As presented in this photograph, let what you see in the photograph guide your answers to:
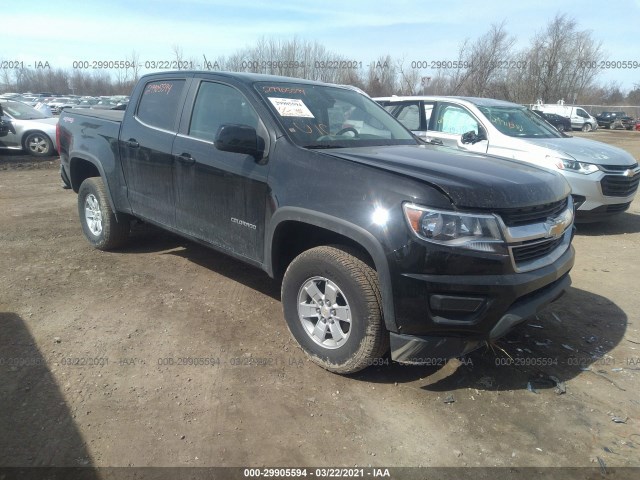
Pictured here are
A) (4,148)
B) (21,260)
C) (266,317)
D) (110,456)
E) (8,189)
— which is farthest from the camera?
(4,148)

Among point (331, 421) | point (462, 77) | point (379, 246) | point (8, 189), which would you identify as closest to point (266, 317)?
point (331, 421)

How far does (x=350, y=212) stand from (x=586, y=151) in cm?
537

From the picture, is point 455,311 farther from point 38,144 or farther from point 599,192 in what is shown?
point 38,144

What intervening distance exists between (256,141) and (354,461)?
2.10 metres

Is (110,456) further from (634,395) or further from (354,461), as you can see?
(634,395)

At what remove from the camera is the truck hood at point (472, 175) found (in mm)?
2633

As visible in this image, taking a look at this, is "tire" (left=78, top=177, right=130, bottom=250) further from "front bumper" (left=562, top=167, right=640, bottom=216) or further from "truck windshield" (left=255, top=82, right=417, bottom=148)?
"front bumper" (left=562, top=167, right=640, bottom=216)

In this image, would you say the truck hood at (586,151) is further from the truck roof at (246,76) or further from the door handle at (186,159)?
the door handle at (186,159)

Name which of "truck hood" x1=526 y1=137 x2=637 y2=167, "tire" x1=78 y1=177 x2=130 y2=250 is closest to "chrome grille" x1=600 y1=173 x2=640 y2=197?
"truck hood" x1=526 y1=137 x2=637 y2=167

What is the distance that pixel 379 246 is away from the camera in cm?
263

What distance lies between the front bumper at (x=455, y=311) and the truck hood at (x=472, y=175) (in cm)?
43

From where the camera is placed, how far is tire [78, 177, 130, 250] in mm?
5051

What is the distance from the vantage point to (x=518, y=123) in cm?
730

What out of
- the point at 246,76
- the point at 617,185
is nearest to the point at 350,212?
the point at 246,76
